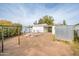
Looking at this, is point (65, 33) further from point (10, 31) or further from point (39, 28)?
point (10, 31)

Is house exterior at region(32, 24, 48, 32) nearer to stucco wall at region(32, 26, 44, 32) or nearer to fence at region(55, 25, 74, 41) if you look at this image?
stucco wall at region(32, 26, 44, 32)

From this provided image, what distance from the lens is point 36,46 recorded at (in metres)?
1.99

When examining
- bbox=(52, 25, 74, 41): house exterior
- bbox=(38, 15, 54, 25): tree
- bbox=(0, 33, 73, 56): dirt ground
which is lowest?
bbox=(0, 33, 73, 56): dirt ground

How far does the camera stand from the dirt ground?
198 cm

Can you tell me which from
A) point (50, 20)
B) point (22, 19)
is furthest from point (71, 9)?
point (22, 19)

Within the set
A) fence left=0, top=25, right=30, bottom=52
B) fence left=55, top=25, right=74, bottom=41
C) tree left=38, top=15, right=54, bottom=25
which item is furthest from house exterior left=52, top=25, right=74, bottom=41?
fence left=0, top=25, right=30, bottom=52

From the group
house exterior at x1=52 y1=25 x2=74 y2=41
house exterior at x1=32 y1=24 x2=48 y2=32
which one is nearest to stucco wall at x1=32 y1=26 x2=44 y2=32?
house exterior at x1=32 y1=24 x2=48 y2=32

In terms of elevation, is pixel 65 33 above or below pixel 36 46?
above

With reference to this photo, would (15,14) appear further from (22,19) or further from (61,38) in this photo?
(61,38)

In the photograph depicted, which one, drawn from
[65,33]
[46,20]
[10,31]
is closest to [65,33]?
[65,33]

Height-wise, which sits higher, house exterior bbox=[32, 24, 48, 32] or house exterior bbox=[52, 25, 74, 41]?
house exterior bbox=[32, 24, 48, 32]

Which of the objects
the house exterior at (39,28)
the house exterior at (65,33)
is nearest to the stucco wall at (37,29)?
the house exterior at (39,28)

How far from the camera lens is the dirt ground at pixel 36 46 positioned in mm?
1976

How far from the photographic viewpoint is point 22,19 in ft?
6.53
